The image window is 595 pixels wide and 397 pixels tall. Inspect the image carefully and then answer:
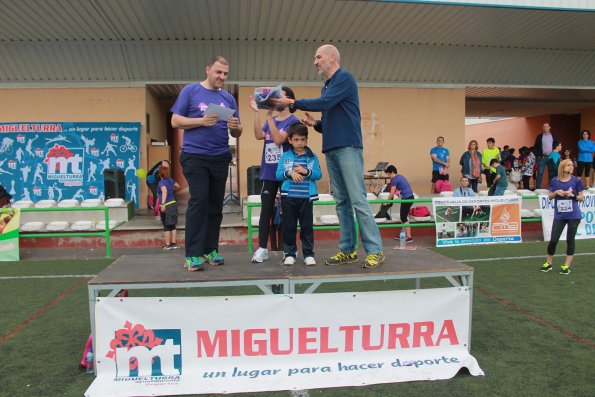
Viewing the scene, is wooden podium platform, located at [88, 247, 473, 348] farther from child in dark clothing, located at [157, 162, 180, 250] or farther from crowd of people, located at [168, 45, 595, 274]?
child in dark clothing, located at [157, 162, 180, 250]

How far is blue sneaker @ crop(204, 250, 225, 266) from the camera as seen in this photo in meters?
4.46

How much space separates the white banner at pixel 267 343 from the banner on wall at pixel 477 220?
656cm

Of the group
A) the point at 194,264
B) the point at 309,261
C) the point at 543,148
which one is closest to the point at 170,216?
the point at 194,264

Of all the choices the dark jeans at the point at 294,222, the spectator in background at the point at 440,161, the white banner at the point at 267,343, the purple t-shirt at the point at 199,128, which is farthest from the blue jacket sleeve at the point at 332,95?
the spectator in background at the point at 440,161

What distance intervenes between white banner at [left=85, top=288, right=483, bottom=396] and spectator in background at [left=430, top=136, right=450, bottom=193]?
1086 cm

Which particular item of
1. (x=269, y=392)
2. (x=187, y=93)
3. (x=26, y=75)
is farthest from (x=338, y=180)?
(x=26, y=75)

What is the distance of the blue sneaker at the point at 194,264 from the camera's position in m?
4.14

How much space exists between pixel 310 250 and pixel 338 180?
70 centimetres

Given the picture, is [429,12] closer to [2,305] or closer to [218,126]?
[218,126]

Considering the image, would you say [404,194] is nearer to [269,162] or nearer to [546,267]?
[546,267]

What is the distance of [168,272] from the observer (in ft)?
13.3

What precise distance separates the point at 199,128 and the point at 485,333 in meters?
3.34

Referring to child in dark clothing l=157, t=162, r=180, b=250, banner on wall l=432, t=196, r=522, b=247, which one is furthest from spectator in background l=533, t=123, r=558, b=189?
child in dark clothing l=157, t=162, r=180, b=250

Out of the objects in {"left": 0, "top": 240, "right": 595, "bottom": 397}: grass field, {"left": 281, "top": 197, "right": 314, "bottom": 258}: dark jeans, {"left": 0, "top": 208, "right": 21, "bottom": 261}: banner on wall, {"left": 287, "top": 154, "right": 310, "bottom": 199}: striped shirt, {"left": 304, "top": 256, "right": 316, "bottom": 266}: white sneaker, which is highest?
{"left": 287, "top": 154, "right": 310, "bottom": 199}: striped shirt
